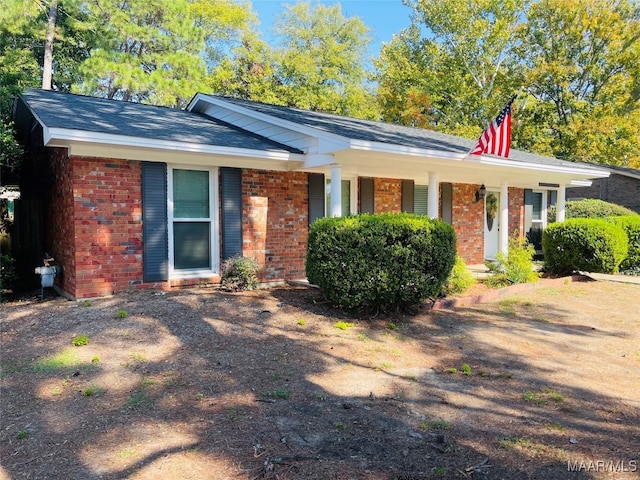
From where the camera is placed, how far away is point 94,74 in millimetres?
19281

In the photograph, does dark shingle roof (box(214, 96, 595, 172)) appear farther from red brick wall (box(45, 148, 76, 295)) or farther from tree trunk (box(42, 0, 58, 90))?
tree trunk (box(42, 0, 58, 90))

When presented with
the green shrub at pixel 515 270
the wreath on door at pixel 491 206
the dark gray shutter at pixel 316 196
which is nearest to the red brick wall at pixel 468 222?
the wreath on door at pixel 491 206

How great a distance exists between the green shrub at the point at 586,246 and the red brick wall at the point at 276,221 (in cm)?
627

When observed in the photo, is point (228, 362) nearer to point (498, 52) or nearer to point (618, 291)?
point (618, 291)

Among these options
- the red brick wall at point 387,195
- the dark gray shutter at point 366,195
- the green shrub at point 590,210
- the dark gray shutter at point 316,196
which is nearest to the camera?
the dark gray shutter at point 316,196

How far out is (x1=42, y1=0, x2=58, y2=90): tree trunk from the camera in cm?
1856

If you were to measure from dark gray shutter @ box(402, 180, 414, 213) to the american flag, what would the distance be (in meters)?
2.46

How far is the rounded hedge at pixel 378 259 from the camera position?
6324 mm

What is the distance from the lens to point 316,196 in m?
9.37

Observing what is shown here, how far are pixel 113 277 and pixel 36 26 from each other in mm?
17081

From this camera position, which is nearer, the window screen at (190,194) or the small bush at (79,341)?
the small bush at (79,341)

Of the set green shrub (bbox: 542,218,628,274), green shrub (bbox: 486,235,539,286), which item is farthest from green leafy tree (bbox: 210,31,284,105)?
green shrub (bbox: 486,235,539,286)

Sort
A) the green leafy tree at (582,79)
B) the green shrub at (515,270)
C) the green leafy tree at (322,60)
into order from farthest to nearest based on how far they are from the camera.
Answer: the green leafy tree at (322,60) < the green leafy tree at (582,79) < the green shrub at (515,270)

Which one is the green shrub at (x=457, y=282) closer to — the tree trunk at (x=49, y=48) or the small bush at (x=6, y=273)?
the small bush at (x=6, y=273)
